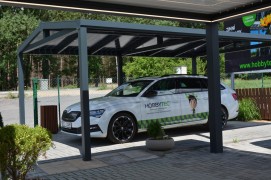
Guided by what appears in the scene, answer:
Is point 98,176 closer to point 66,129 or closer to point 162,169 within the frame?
point 162,169

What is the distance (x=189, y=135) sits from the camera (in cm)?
1098

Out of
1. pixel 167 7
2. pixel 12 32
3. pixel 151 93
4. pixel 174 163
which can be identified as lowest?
pixel 174 163

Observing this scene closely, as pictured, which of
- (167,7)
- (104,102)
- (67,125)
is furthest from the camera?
(67,125)

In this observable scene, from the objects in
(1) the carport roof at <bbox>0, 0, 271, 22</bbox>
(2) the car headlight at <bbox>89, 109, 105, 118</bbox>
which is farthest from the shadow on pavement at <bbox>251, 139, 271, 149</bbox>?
(2) the car headlight at <bbox>89, 109, 105, 118</bbox>

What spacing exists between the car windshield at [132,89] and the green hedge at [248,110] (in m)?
5.41

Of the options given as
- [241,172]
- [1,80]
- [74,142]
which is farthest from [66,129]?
[1,80]

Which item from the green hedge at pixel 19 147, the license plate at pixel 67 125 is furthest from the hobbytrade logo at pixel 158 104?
the green hedge at pixel 19 147

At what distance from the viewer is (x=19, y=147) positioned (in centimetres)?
466

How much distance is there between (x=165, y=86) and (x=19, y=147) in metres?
6.56

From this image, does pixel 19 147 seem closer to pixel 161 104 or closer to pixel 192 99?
pixel 161 104

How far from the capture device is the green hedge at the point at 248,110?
14359mm

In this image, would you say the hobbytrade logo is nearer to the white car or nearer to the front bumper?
the white car

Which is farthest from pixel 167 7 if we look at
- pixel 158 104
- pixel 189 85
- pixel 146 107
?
pixel 189 85

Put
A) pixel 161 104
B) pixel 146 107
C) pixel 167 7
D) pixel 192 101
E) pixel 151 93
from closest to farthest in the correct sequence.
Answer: pixel 167 7
pixel 146 107
pixel 151 93
pixel 161 104
pixel 192 101
